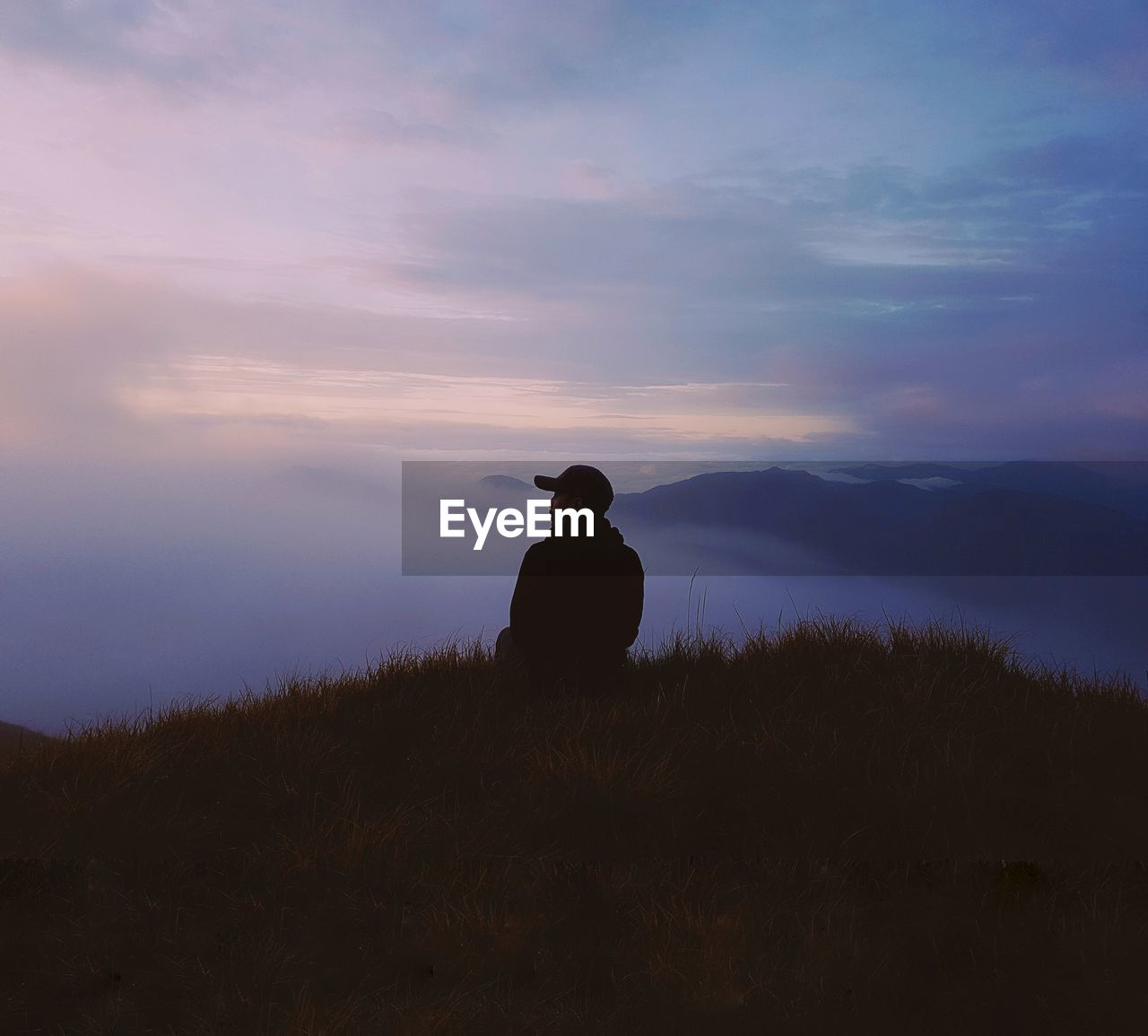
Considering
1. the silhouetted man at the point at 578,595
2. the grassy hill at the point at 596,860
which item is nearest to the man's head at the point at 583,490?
the silhouetted man at the point at 578,595

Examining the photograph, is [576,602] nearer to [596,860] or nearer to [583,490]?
[583,490]

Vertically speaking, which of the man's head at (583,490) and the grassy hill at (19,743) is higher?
the man's head at (583,490)

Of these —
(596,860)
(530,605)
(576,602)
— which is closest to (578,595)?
(576,602)

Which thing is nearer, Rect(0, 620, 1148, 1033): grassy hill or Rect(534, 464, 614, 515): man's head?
A: Rect(0, 620, 1148, 1033): grassy hill

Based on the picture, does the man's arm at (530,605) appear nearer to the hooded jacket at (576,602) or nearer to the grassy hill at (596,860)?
the hooded jacket at (576,602)

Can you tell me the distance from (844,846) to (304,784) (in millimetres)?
3139

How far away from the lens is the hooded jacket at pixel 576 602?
6.36 metres

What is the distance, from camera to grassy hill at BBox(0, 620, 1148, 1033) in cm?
384

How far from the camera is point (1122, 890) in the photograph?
4.59 meters

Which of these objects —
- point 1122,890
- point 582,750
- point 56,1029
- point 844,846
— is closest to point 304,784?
point 582,750

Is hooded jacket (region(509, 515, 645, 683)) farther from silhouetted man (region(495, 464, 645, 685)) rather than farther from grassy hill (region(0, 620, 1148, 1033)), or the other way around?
grassy hill (region(0, 620, 1148, 1033))

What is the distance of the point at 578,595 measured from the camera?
645cm

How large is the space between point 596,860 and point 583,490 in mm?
2407

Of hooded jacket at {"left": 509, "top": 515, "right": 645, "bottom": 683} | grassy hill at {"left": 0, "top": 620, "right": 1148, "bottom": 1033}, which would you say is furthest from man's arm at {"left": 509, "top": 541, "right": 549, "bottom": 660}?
grassy hill at {"left": 0, "top": 620, "right": 1148, "bottom": 1033}
